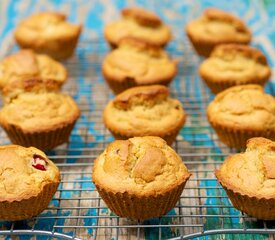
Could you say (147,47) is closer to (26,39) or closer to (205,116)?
(205,116)

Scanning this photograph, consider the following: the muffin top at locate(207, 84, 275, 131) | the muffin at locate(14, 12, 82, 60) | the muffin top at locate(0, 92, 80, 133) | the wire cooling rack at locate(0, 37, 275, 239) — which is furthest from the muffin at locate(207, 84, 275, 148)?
the muffin at locate(14, 12, 82, 60)

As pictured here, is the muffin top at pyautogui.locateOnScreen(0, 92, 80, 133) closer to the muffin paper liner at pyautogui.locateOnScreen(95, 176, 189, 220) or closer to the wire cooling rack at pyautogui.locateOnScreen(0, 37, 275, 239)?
the wire cooling rack at pyautogui.locateOnScreen(0, 37, 275, 239)

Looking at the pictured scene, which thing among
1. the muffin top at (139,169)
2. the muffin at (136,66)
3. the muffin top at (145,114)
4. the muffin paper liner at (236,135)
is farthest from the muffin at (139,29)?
the muffin top at (139,169)

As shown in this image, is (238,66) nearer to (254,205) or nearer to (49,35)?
(254,205)

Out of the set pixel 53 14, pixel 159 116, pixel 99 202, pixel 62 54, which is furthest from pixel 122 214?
pixel 53 14

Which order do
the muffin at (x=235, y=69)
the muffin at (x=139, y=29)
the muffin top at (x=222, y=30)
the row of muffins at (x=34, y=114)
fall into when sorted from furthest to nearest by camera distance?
the muffin at (x=139, y=29) → the muffin top at (x=222, y=30) → the muffin at (x=235, y=69) → the row of muffins at (x=34, y=114)

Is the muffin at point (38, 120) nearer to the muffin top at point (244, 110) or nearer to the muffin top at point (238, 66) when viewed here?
the muffin top at point (244, 110)
